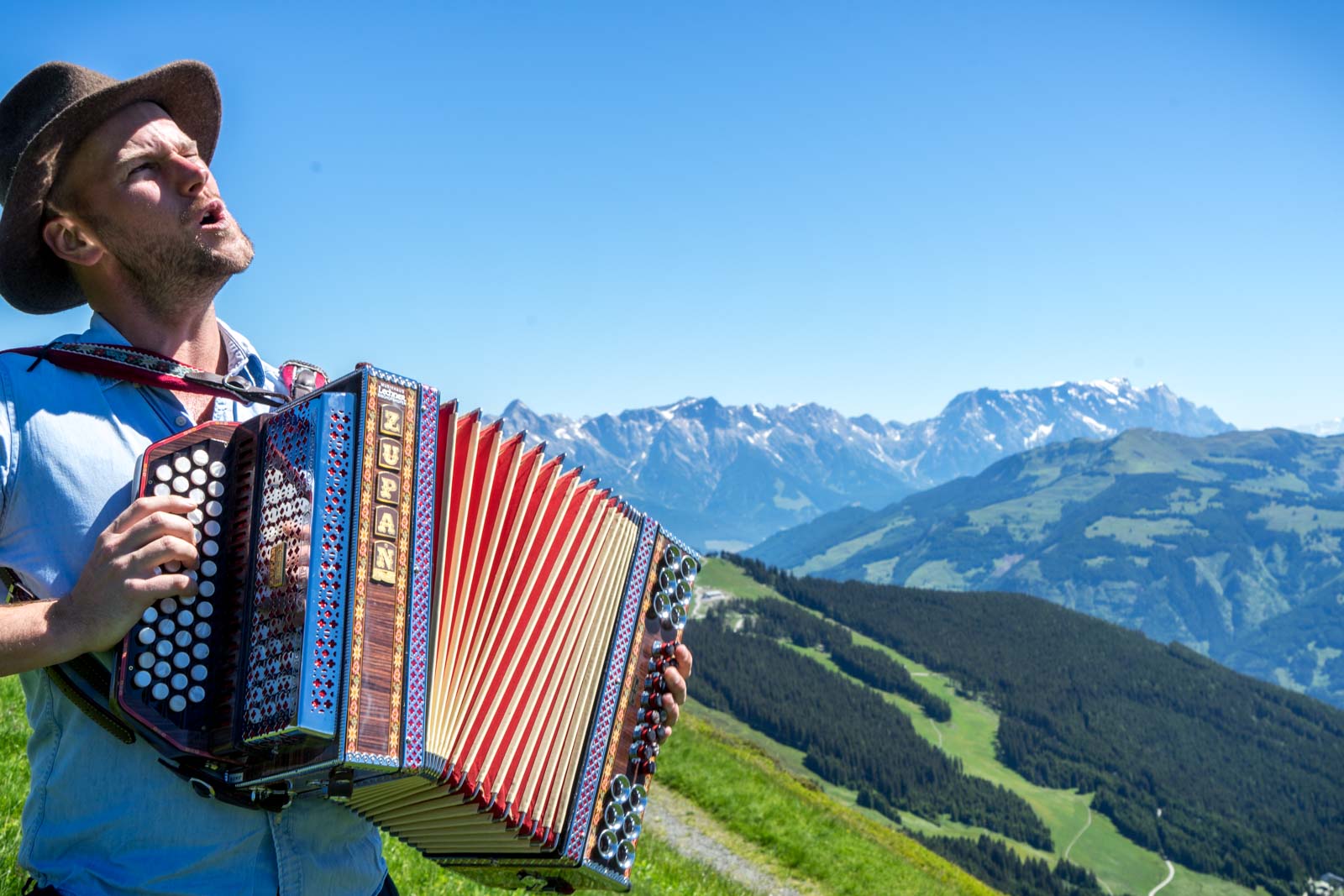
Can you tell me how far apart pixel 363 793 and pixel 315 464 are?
1.15 meters

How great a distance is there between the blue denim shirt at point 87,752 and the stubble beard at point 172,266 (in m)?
0.37

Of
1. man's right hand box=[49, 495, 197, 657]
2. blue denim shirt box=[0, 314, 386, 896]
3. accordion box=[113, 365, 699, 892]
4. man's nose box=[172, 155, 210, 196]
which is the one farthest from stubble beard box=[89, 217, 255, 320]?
man's right hand box=[49, 495, 197, 657]

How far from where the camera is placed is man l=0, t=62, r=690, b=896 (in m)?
3.01

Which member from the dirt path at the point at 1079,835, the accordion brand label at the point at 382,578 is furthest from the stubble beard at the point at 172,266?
the dirt path at the point at 1079,835

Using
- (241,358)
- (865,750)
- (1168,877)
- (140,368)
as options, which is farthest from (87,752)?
(1168,877)

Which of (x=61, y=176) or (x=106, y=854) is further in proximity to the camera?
(x=61, y=176)

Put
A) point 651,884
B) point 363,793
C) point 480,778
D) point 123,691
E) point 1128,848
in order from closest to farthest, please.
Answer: point 123,691, point 363,793, point 480,778, point 651,884, point 1128,848

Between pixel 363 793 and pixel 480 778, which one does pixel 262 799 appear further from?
pixel 480 778

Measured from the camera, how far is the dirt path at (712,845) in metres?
17.9

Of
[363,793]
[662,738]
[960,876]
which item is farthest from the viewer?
[960,876]

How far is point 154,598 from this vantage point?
2973mm

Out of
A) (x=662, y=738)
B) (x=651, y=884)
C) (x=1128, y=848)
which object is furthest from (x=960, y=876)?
(x=1128, y=848)

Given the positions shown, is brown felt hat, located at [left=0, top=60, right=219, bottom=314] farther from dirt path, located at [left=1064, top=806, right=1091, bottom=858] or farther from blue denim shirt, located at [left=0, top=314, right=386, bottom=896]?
dirt path, located at [left=1064, top=806, right=1091, bottom=858]

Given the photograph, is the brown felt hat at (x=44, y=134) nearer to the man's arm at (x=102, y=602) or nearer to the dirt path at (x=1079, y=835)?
the man's arm at (x=102, y=602)
